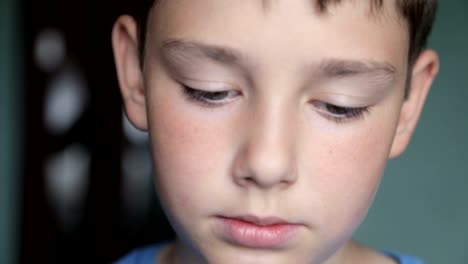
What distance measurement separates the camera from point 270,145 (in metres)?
0.81

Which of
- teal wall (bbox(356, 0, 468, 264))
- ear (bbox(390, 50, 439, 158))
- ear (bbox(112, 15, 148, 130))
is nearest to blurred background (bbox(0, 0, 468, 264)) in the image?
teal wall (bbox(356, 0, 468, 264))

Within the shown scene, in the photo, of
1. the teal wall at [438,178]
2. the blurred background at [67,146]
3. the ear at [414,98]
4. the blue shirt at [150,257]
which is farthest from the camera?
the blurred background at [67,146]

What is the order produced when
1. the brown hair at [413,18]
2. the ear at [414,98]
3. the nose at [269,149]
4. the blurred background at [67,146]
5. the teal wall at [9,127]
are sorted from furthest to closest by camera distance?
the teal wall at [9,127]
the blurred background at [67,146]
the ear at [414,98]
the brown hair at [413,18]
the nose at [269,149]

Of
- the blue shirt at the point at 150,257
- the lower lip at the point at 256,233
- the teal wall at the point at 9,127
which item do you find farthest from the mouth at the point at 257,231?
the teal wall at the point at 9,127

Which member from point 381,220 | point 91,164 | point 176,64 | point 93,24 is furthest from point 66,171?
point 176,64

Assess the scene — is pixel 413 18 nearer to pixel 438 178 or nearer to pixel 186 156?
pixel 186 156

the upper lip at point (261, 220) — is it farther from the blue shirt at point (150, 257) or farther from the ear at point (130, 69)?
the blue shirt at point (150, 257)

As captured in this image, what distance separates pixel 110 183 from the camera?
6.81 ft

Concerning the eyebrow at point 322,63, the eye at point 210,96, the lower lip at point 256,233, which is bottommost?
the lower lip at point 256,233

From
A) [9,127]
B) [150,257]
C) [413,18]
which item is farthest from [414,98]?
[9,127]

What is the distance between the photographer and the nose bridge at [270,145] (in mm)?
808

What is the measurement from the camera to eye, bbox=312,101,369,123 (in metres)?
0.85

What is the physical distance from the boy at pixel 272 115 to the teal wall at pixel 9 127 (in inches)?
53.4

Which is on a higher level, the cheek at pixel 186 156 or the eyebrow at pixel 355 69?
the eyebrow at pixel 355 69
